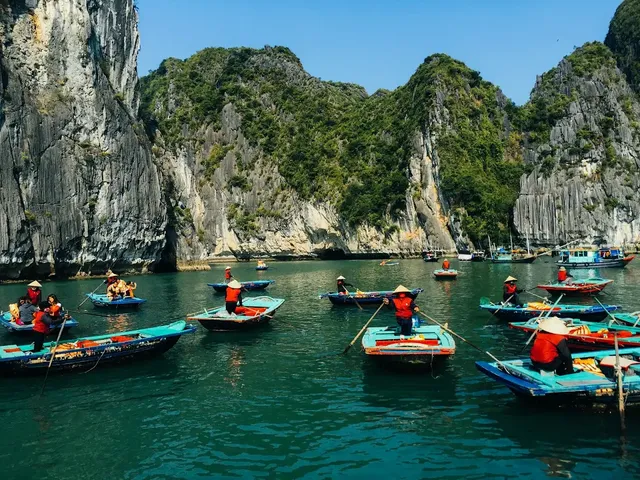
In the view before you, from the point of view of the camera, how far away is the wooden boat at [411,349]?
1282 cm

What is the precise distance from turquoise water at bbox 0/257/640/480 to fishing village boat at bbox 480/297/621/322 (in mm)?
3452

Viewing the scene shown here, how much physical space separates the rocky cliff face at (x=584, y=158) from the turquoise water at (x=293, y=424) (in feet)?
229

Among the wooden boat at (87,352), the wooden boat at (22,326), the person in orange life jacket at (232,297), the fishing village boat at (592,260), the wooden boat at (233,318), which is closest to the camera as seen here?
the wooden boat at (87,352)

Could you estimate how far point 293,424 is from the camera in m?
10.1

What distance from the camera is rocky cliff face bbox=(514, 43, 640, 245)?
7812 cm

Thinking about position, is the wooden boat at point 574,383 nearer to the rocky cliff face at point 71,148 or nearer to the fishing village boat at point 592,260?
the fishing village boat at point 592,260

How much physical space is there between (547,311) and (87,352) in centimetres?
1602

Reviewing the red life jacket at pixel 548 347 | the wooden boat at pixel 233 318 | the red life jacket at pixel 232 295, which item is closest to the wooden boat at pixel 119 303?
the wooden boat at pixel 233 318

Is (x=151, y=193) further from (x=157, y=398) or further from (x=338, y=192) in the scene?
(x=157, y=398)

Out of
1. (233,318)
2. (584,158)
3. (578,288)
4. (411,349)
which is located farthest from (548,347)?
(584,158)

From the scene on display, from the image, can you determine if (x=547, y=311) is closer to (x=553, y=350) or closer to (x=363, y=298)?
(x=553, y=350)

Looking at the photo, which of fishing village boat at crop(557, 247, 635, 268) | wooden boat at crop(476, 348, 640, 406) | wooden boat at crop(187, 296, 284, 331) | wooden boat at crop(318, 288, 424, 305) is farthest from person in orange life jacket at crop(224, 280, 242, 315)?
fishing village boat at crop(557, 247, 635, 268)

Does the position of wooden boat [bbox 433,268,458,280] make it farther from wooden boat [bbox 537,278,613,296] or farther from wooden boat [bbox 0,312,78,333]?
wooden boat [bbox 0,312,78,333]

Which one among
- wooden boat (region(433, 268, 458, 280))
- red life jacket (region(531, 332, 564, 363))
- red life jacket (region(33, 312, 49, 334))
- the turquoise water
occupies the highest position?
red life jacket (region(33, 312, 49, 334))
